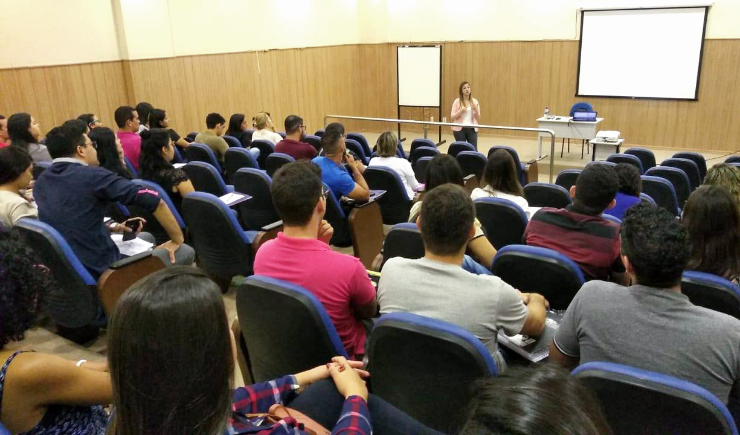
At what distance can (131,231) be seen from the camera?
146 inches

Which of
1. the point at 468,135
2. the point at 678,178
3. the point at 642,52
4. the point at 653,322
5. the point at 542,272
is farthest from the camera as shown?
the point at 642,52

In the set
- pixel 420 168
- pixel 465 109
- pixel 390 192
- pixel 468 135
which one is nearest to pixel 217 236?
pixel 390 192

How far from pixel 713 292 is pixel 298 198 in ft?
5.59

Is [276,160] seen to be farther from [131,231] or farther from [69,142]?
[69,142]

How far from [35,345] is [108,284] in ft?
2.79

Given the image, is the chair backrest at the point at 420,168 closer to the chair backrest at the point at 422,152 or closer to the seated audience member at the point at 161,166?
the chair backrest at the point at 422,152

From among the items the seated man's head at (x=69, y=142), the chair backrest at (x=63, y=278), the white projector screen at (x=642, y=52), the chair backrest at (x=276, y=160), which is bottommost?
the chair backrest at (x=63, y=278)

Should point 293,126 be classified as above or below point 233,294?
above

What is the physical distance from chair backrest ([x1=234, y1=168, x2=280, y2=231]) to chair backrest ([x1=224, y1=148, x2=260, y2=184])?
2.85 ft

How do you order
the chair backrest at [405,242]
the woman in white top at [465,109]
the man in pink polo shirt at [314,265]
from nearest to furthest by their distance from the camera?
the man in pink polo shirt at [314,265] → the chair backrest at [405,242] → the woman in white top at [465,109]

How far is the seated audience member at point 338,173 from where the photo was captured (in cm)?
441

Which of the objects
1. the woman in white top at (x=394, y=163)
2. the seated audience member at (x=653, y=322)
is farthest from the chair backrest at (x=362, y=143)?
the seated audience member at (x=653, y=322)

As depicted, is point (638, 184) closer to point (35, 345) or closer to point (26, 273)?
point (26, 273)

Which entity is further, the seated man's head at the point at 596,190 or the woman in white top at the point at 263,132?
the woman in white top at the point at 263,132
